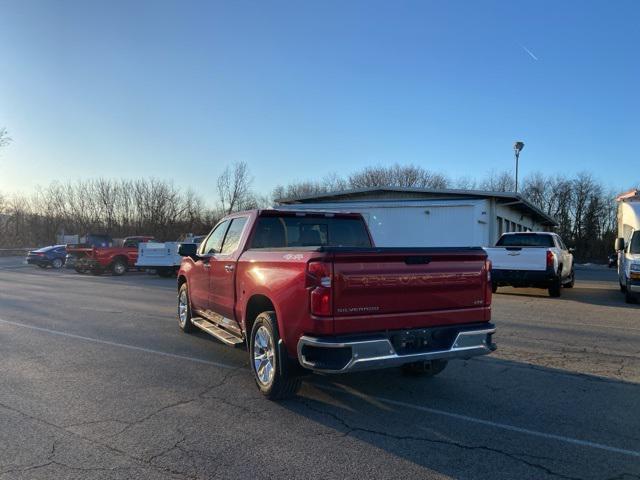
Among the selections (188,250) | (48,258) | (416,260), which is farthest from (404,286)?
(48,258)

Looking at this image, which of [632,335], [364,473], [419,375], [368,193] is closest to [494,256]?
[632,335]

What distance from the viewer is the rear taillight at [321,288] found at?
4391 mm

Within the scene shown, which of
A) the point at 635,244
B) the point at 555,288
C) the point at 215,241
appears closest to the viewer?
the point at 215,241

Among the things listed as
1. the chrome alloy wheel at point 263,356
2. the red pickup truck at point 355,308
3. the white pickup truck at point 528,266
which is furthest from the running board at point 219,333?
the white pickup truck at point 528,266

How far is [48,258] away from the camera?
32094 mm

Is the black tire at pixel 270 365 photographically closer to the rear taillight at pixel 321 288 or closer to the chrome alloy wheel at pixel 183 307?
the rear taillight at pixel 321 288

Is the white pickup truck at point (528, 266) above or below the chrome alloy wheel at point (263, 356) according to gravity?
above

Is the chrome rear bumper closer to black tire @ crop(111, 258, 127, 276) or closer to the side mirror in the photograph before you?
the side mirror

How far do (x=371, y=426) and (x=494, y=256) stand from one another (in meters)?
11.1

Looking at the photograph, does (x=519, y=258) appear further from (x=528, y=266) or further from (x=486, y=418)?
(x=486, y=418)

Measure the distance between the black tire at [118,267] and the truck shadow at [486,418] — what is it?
21321 mm

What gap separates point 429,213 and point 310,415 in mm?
21086

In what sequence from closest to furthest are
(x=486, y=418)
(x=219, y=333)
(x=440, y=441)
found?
1. (x=440, y=441)
2. (x=486, y=418)
3. (x=219, y=333)

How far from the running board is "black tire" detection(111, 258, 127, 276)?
726 inches
